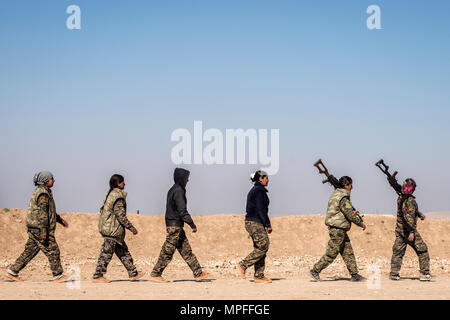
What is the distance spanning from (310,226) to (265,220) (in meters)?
18.7

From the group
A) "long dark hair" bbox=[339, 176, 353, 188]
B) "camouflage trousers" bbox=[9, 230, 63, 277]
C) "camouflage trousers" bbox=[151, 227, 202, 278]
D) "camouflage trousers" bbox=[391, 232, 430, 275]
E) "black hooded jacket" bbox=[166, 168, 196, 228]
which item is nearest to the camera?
"camouflage trousers" bbox=[9, 230, 63, 277]

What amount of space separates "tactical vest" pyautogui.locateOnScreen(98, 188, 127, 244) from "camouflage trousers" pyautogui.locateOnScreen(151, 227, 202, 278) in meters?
0.95

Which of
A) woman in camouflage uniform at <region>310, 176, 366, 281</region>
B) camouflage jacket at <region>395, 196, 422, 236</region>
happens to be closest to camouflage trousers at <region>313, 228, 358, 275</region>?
woman in camouflage uniform at <region>310, 176, 366, 281</region>

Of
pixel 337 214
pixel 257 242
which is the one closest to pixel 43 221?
pixel 257 242

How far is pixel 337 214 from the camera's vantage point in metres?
13.1

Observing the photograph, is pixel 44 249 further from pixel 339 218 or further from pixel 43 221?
pixel 339 218

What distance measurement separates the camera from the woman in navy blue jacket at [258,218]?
12.9 metres

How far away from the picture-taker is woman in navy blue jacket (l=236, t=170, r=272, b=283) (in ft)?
42.2

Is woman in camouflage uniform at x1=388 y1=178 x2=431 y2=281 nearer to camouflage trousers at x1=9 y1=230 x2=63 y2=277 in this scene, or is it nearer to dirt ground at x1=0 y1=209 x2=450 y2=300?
dirt ground at x1=0 y1=209 x2=450 y2=300

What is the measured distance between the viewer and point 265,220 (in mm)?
12797

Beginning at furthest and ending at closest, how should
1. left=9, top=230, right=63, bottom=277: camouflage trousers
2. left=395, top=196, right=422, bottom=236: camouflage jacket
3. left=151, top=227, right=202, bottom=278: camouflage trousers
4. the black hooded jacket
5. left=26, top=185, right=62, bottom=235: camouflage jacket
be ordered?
left=395, top=196, right=422, bottom=236: camouflage jacket, left=151, top=227, right=202, bottom=278: camouflage trousers, the black hooded jacket, left=9, top=230, right=63, bottom=277: camouflage trousers, left=26, top=185, right=62, bottom=235: camouflage jacket

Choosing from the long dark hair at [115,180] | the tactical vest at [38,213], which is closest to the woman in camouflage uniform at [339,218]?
the long dark hair at [115,180]
